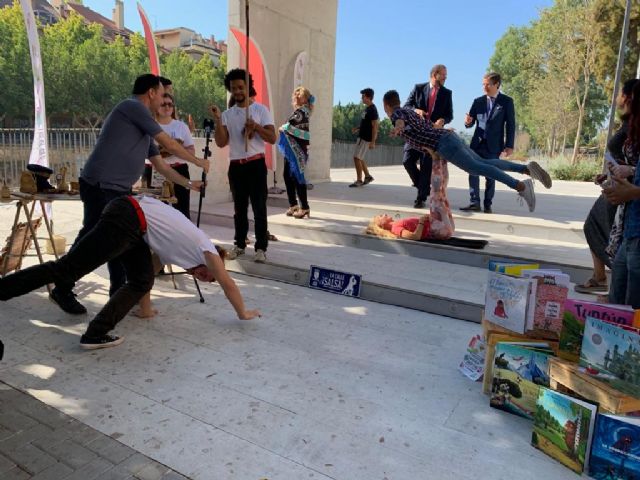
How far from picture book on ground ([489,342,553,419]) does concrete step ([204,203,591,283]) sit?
7.49 ft

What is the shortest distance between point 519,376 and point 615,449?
1.88 feet

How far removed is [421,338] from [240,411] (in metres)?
1.55

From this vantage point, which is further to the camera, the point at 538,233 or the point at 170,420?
the point at 538,233

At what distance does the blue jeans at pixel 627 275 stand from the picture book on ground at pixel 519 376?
504 millimetres

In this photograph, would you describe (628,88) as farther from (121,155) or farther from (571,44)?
(571,44)

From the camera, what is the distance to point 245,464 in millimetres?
2070

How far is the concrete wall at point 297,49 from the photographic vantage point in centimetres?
848

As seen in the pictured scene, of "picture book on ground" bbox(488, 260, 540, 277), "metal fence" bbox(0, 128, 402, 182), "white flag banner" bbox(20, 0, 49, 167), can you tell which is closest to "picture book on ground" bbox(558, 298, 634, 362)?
"picture book on ground" bbox(488, 260, 540, 277)

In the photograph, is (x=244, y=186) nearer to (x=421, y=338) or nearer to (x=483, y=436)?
(x=421, y=338)

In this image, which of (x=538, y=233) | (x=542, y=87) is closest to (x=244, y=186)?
(x=538, y=233)

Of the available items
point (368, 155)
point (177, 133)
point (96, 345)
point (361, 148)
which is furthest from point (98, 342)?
point (368, 155)

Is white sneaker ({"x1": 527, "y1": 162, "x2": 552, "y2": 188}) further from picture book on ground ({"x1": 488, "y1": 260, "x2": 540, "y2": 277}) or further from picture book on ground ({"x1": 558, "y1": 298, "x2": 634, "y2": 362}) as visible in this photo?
picture book on ground ({"x1": 558, "y1": 298, "x2": 634, "y2": 362})

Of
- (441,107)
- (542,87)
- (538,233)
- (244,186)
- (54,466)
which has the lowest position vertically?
(54,466)

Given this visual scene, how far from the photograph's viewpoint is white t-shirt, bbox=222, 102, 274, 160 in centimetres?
481
